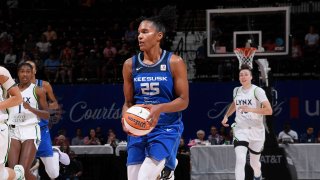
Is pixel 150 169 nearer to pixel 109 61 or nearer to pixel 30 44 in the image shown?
pixel 109 61

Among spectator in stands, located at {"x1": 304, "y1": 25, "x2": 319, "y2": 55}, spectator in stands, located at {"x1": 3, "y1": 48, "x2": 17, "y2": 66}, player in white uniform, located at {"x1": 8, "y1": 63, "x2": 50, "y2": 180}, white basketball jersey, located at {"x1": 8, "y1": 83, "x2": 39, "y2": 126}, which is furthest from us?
spectator in stands, located at {"x1": 3, "y1": 48, "x2": 17, "y2": 66}

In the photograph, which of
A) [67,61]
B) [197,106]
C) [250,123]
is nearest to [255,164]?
[250,123]

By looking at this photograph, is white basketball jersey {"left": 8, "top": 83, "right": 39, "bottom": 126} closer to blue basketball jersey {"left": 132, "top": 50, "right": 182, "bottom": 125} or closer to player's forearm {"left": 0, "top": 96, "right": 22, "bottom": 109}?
player's forearm {"left": 0, "top": 96, "right": 22, "bottom": 109}

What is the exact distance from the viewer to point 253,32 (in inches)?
579

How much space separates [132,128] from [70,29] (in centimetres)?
1555

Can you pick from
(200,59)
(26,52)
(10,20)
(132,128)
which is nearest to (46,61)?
(26,52)

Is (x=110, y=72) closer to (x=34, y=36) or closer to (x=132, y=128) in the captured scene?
(x=34, y=36)

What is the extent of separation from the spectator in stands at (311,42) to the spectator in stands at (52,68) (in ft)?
24.9

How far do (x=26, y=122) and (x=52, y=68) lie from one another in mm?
10180

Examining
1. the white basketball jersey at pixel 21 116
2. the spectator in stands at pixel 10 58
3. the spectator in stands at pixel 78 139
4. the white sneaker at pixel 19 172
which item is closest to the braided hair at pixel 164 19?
the white sneaker at pixel 19 172

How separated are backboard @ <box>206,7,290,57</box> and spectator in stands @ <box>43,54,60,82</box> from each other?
17.3ft

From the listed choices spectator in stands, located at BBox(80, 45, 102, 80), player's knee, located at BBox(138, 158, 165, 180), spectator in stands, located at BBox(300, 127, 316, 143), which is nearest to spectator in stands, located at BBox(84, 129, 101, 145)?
spectator in stands, located at BBox(80, 45, 102, 80)

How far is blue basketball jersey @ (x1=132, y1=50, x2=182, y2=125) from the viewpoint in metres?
6.14

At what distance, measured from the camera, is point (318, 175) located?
42.9 ft
